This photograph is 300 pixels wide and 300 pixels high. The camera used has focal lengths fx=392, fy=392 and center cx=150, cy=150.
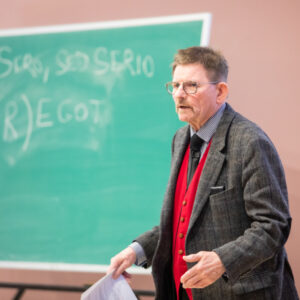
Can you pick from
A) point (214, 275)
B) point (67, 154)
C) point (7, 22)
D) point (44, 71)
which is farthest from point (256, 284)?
point (7, 22)

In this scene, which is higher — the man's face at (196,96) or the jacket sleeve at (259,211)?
the man's face at (196,96)

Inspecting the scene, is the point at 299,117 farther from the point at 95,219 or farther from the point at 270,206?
the point at 95,219

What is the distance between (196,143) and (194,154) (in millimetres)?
40

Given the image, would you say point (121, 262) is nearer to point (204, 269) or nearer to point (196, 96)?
point (204, 269)

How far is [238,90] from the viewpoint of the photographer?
2025 millimetres

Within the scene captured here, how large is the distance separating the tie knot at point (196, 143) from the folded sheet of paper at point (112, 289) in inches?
20.4

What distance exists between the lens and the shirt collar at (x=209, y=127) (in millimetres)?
1381

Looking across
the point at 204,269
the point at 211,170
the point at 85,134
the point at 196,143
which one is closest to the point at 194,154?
the point at 196,143

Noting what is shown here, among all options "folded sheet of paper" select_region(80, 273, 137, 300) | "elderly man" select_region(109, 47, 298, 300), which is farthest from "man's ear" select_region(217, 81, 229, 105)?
"folded sheet of paper" select_region(80, 273, 137, 300)

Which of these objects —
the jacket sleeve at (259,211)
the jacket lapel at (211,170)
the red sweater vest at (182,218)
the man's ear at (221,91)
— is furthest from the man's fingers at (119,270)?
the man's ear at (221,91)

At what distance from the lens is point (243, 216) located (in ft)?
4.02

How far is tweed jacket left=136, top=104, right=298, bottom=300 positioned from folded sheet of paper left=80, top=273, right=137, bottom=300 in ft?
0.78

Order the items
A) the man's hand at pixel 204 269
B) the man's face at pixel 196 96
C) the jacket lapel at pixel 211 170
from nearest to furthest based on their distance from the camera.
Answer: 1. the man's hand at pixel 204 269
2. the jacket lapel at pixel 211 170
3. the man's face at pixel 196 96

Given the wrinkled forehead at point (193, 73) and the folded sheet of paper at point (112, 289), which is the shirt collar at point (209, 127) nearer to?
the wrinkled forehead at point (193, 73)
